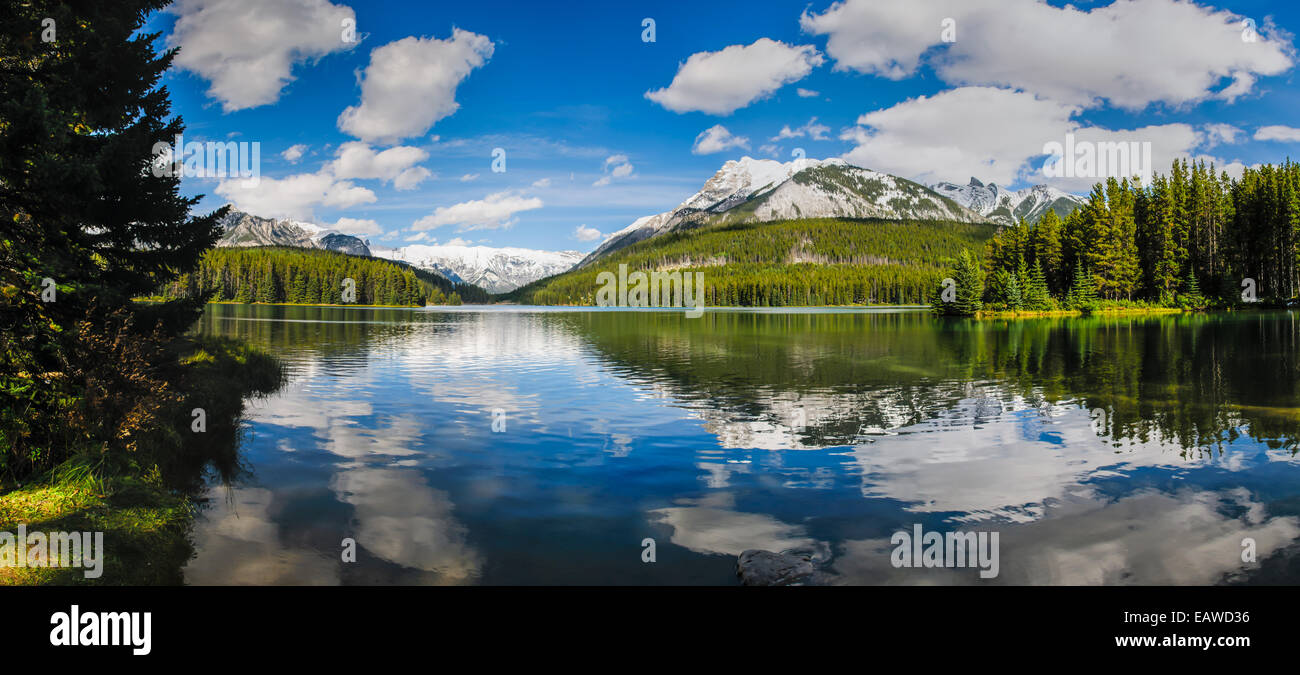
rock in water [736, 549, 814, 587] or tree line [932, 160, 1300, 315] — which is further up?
tree line [932, 160, 1300, 315]

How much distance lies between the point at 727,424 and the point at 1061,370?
2542 cm

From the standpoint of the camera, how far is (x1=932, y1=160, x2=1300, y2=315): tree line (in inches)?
3971

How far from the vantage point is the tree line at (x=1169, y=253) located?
101 m

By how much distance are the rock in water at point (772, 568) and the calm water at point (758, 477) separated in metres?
0.32

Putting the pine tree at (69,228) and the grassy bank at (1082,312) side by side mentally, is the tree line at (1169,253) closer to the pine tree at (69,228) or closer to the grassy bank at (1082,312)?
the grassy bank at (1082,312)

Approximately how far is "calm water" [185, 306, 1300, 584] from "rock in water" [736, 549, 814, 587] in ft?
1.05

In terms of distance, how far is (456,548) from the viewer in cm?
1154

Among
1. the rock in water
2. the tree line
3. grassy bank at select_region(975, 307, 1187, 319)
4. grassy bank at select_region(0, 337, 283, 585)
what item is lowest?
the rock in water

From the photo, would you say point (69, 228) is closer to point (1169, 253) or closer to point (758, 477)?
point (758, 477)

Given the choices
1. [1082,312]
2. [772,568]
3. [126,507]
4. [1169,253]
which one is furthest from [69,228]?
[1169,253]

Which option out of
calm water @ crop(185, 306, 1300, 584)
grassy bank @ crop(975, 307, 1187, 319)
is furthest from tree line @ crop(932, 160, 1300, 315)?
calm water @ crop(185, 306, 1300, 584)

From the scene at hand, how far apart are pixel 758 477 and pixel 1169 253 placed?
4882 inches

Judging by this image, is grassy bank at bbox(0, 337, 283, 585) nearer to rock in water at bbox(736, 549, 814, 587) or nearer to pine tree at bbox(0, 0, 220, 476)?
pine tree at bbox(0, 0, 220, 476)
